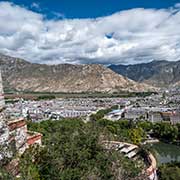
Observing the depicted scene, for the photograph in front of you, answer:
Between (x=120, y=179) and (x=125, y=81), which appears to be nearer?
(x=120, y=179)

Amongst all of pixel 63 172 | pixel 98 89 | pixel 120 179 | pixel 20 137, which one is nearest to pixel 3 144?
pixel 63 172

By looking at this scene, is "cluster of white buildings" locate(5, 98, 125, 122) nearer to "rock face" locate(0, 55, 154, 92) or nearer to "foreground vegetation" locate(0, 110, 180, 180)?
"foreground vegetation" locate(0, 110, 180, 180)

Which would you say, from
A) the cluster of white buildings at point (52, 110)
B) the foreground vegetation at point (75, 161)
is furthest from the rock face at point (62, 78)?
the foreground vegetation at point (75, 161)

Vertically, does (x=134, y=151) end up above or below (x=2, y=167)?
below

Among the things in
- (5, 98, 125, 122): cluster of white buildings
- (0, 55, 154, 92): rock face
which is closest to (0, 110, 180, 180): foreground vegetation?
(5, 98, 125, 122): cluster of white buildings

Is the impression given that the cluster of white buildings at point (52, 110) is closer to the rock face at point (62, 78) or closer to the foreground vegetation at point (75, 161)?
the foreground vegetation at point (75, 161)

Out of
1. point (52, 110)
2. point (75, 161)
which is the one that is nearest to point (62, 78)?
point (52, 110)

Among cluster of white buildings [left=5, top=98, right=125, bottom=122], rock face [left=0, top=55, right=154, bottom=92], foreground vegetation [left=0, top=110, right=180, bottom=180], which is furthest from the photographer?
rock face [left=0, top=55, right=154, bottom=92]

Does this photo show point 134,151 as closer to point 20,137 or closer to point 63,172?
point 20,137

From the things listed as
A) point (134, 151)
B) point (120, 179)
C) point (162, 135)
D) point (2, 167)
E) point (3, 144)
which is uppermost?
point (3, 144)
